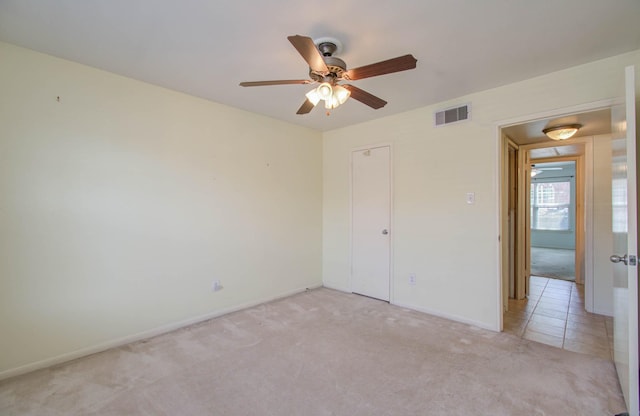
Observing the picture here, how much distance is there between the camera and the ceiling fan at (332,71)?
5.70 feet

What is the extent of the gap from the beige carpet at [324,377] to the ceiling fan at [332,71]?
2.06m

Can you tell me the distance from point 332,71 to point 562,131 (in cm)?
297

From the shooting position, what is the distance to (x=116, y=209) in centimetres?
270

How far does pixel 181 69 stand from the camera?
258cm

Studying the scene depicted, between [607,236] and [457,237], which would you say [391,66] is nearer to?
[457,237]

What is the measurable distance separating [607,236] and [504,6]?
3.33 metres

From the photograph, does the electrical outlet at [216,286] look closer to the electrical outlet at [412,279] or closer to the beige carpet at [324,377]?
the beige carpet at [324,377]

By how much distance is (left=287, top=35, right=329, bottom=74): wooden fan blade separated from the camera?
156cm

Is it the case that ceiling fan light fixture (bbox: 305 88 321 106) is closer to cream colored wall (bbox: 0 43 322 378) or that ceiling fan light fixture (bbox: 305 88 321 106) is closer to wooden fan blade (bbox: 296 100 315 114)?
wooden fan blade (bbox: 296 100 315 114)

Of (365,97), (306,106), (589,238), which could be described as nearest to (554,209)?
(589,238)

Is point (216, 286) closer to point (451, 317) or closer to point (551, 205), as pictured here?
point (451, 317)

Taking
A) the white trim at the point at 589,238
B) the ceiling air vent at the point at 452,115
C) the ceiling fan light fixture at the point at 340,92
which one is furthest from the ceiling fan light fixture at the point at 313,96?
the white trim at the point at 589,238

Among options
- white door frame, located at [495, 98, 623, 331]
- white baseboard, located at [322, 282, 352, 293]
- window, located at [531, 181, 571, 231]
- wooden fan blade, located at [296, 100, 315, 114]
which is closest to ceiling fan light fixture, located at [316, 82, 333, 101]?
wooden fan blade, located at [296, 100, 315, 114]

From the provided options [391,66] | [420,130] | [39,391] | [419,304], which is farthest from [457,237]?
[39,391]
